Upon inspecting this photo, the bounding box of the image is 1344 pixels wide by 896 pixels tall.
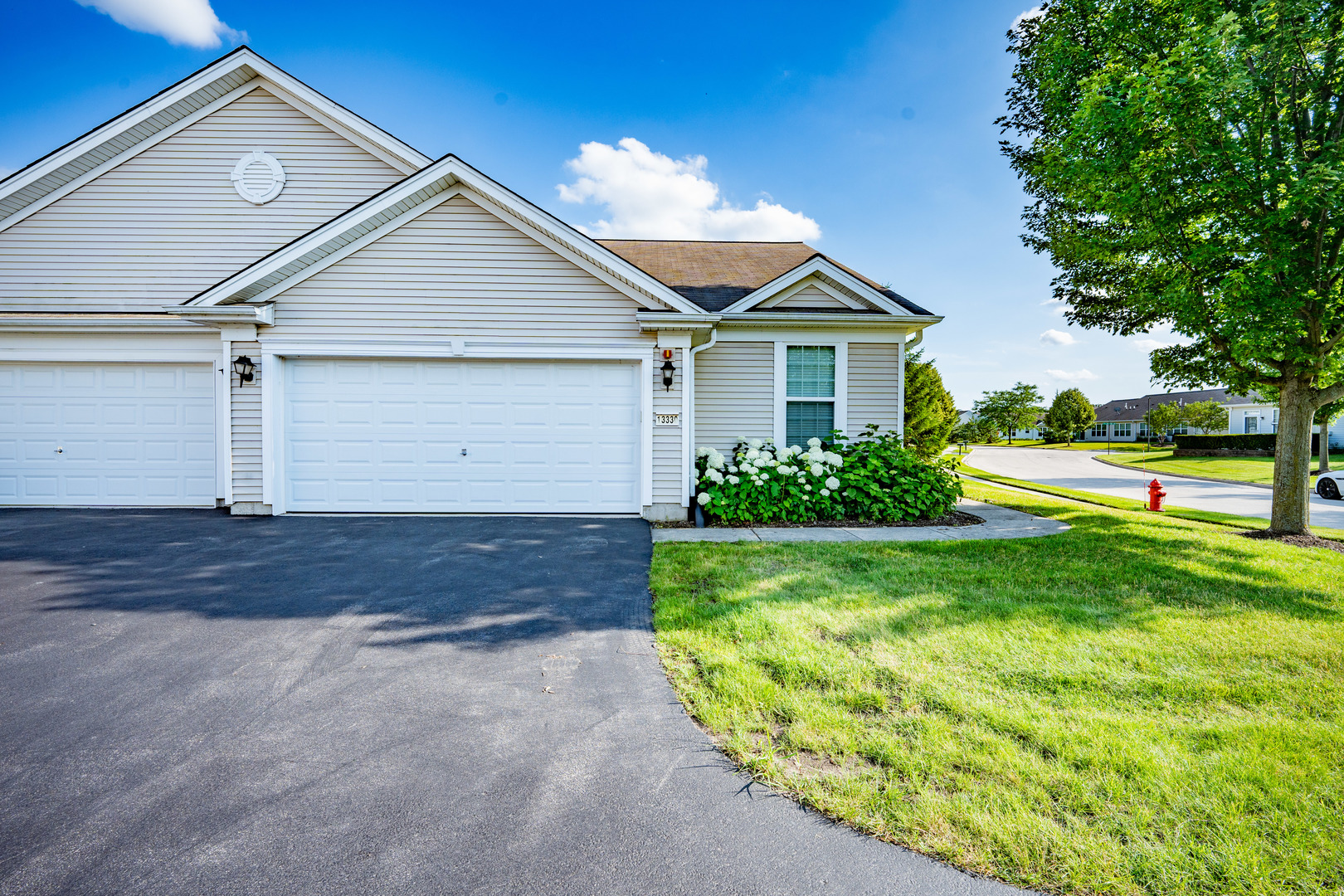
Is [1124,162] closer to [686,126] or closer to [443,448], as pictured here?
[686,126]

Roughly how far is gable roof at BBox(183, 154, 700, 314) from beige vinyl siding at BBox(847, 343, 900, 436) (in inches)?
135

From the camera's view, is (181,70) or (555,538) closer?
(555,538)

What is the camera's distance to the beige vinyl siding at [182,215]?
8969 mm

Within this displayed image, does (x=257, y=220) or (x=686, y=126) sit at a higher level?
(x=686, y=126)

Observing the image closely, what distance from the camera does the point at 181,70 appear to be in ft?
30.9

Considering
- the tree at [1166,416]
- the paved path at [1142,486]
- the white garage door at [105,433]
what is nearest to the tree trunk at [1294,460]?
the paved path at [1142,486]

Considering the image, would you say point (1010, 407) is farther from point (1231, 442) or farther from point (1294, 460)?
point (1294, 460)

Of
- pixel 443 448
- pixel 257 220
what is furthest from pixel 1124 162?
pixel 257 220

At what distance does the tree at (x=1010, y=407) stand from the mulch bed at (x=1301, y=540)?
59.2m

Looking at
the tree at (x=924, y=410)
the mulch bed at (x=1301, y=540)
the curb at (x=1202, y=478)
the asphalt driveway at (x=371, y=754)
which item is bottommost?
the curb at (x=1202, y=478)

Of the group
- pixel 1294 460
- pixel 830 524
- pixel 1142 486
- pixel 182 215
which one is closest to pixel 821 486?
pixel 830 524

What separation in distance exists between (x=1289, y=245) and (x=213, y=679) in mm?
11257

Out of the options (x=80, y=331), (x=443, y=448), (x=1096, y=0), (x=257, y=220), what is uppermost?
(x=1096, y=0)

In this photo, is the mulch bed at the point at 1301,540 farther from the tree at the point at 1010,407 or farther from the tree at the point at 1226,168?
the tree at the point at 1010,407
